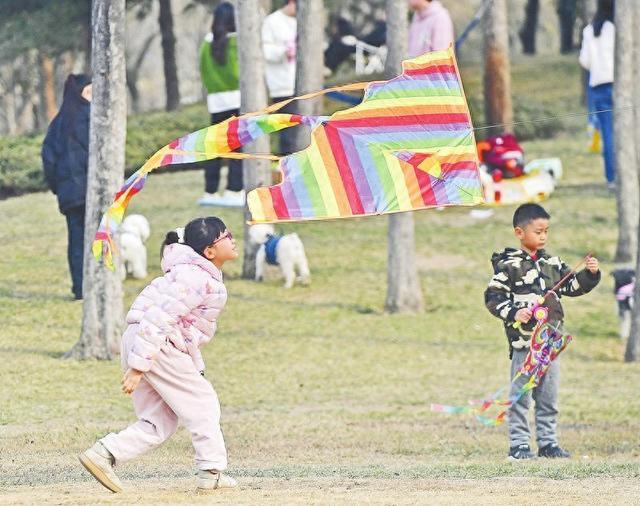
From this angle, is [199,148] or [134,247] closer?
[199,148]

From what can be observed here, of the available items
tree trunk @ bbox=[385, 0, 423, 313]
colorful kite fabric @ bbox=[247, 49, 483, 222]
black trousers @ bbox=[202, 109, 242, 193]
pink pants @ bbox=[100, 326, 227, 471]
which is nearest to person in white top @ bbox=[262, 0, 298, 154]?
black trousers @ bbox=[202, 109, 242, 193]

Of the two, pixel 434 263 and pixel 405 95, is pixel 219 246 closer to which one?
pixel 405 95

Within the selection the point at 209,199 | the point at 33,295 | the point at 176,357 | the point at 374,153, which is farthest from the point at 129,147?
the point at 176,357

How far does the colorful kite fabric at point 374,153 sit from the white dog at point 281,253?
7.62m

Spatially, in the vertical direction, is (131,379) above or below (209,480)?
above

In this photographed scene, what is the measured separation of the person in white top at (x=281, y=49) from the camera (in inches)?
771

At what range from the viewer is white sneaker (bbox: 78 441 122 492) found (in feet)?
26.1

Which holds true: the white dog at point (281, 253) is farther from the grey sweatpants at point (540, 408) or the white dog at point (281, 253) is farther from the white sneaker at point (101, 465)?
the white sneaker at point (101, 465)

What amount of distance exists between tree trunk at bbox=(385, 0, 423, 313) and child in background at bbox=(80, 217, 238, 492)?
8445mm

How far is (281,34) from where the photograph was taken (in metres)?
19.6

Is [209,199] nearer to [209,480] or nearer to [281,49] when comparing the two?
[281,49]

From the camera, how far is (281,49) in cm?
1962

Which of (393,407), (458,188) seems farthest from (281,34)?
(458,188)

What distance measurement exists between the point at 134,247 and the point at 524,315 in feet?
26.1
